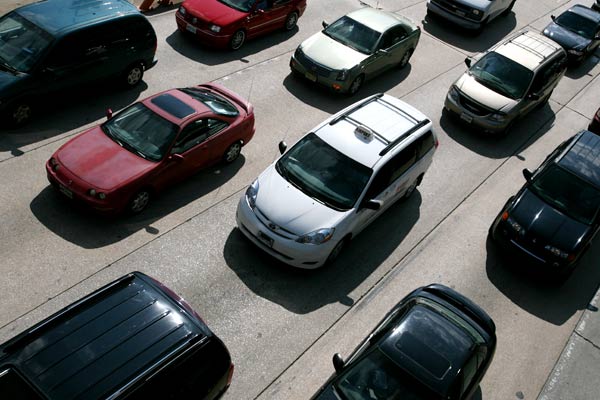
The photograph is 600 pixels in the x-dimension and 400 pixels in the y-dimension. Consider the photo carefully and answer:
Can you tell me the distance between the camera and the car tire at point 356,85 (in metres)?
14.9

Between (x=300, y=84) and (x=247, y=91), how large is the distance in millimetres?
1589

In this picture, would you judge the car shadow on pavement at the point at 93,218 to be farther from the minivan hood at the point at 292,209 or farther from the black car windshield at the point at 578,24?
the black car windshield at the point at 578,24

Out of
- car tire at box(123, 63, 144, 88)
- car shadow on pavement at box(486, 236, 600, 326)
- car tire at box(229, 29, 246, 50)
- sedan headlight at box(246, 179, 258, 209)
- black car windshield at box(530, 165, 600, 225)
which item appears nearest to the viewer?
sedan headlight at box(246, 179, 258, 209)

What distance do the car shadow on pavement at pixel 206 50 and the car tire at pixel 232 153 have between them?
4058mm

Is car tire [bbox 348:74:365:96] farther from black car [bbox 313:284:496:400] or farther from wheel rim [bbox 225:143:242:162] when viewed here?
black car [bbox 313:284:496:400]

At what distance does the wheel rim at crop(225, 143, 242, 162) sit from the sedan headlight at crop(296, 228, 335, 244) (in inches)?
120

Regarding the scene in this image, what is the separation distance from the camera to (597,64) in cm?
2066

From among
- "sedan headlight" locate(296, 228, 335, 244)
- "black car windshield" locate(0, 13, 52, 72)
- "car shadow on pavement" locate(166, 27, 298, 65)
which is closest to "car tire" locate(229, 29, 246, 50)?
"car shadow on pavement" locate(166, 27, 298, 65)

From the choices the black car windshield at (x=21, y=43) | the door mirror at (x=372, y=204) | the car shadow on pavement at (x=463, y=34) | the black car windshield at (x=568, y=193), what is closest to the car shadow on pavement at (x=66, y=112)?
the black car windshield at (x=21, y=43)

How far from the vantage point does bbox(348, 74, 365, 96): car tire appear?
49.0 feet

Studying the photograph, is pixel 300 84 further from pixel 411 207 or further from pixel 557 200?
pixel 557 200

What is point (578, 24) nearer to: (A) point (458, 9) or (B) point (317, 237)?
(A) point (458, 9)

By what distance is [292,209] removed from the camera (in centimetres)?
976

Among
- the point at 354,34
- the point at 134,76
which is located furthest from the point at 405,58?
the point at 134,76
